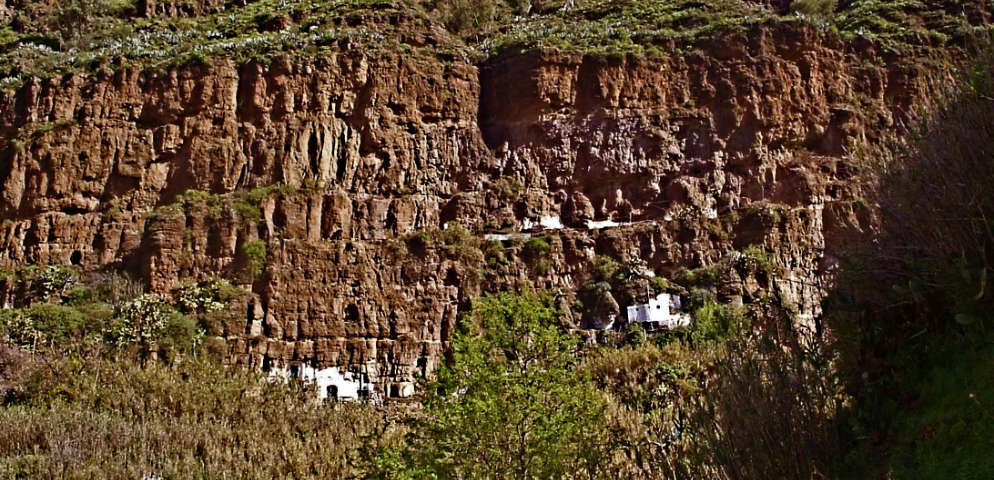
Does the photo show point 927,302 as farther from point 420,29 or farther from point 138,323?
point 420,29

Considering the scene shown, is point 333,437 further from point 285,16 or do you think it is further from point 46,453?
point 285,16

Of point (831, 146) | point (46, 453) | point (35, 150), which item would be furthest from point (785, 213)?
point (35, 150)

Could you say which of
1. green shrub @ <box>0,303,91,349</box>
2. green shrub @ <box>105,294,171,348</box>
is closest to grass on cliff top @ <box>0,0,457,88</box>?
green shrub @ <box>105,294,171,348</box>

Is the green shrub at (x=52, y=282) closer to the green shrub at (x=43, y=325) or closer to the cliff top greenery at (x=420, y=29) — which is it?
the green shrub at (x=43, y=325)

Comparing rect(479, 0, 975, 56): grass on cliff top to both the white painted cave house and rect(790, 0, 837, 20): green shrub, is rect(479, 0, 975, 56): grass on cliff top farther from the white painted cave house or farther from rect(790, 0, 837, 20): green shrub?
the white painted cave house

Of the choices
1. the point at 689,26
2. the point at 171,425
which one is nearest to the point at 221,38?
the point at 689,26

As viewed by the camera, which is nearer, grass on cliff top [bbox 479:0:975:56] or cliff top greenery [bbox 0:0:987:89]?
cliff top greenery [bbox 0:0:987:89]

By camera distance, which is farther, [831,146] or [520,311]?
[831,146]
